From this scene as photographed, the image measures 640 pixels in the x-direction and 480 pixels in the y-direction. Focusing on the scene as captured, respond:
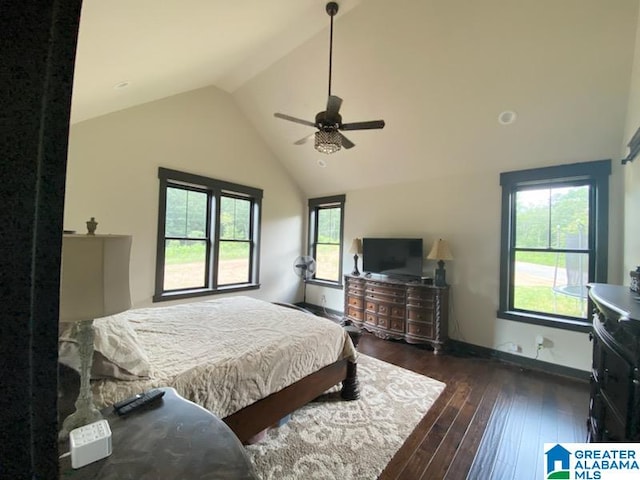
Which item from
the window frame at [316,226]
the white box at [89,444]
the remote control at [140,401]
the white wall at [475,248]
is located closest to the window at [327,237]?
the window frame at [316,226]

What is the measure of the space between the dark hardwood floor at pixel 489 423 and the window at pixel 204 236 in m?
2.92

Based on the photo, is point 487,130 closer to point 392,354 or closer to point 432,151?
point 432,151

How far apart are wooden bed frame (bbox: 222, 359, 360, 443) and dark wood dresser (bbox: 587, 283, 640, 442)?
5.21 feet

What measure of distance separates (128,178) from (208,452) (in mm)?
3503

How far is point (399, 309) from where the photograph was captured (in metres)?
3.95

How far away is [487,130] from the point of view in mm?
3186

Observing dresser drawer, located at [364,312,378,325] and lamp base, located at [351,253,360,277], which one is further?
lamp base, located at [351,253,360,277]

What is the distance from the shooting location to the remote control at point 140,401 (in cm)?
106

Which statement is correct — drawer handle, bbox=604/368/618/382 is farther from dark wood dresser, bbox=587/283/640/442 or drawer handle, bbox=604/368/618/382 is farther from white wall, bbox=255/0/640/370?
white wall, bbox=255/0/640/370

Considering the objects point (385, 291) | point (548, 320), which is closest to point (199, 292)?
point (385, 291)

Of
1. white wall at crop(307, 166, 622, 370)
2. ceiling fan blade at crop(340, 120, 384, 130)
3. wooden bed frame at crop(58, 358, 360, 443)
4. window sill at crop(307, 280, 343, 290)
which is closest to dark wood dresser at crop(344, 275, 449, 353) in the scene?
white wall at crop(307, 166, 622, 370)

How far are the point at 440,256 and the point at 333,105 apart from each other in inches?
96.4

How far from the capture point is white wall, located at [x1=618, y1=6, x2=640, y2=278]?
7.07 ft

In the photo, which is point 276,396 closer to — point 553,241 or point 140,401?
point 140,401
